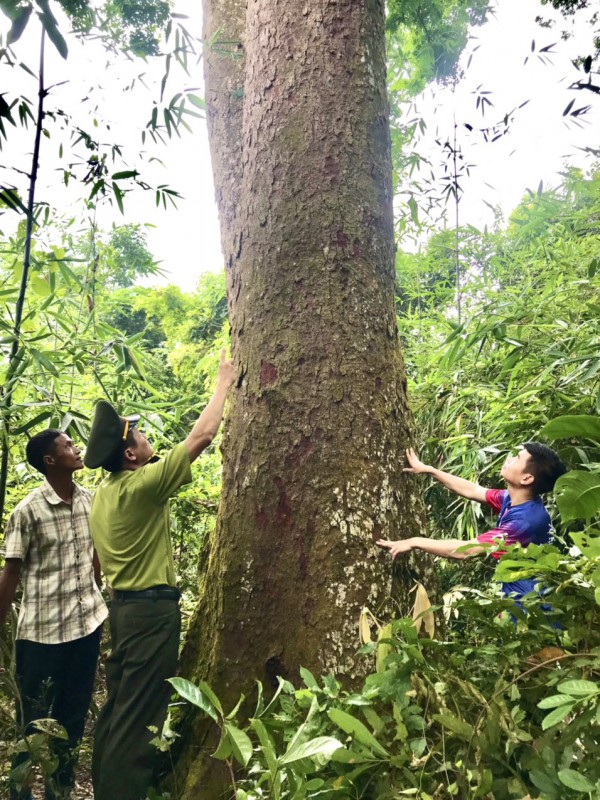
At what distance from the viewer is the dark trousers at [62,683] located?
2.14m

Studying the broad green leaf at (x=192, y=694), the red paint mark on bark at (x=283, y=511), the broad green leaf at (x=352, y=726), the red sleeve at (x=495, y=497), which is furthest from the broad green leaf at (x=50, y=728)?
the red sleeve at (x=495, y=497)

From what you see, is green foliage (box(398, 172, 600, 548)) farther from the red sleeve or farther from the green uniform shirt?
the green uniform shirt

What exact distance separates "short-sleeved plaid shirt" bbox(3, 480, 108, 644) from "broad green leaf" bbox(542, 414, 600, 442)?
6.29 feet

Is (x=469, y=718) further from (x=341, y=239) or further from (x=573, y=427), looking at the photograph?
(x=341, y=239)

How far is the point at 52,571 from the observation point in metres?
2.26

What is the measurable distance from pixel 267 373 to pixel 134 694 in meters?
1.06

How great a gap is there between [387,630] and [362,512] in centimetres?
41

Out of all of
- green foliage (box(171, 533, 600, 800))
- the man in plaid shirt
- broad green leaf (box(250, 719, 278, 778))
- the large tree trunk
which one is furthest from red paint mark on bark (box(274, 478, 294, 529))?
the man in plaid shirt

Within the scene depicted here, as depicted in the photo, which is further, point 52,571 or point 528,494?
point 52,571

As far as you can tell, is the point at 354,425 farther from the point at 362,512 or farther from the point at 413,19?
the point at 413,19

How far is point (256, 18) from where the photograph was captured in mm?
2160

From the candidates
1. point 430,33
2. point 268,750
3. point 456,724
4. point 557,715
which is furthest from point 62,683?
point 430,33

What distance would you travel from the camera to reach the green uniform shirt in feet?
6.17

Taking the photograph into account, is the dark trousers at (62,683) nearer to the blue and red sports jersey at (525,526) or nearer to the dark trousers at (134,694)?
the dark trousers at (134,694)
